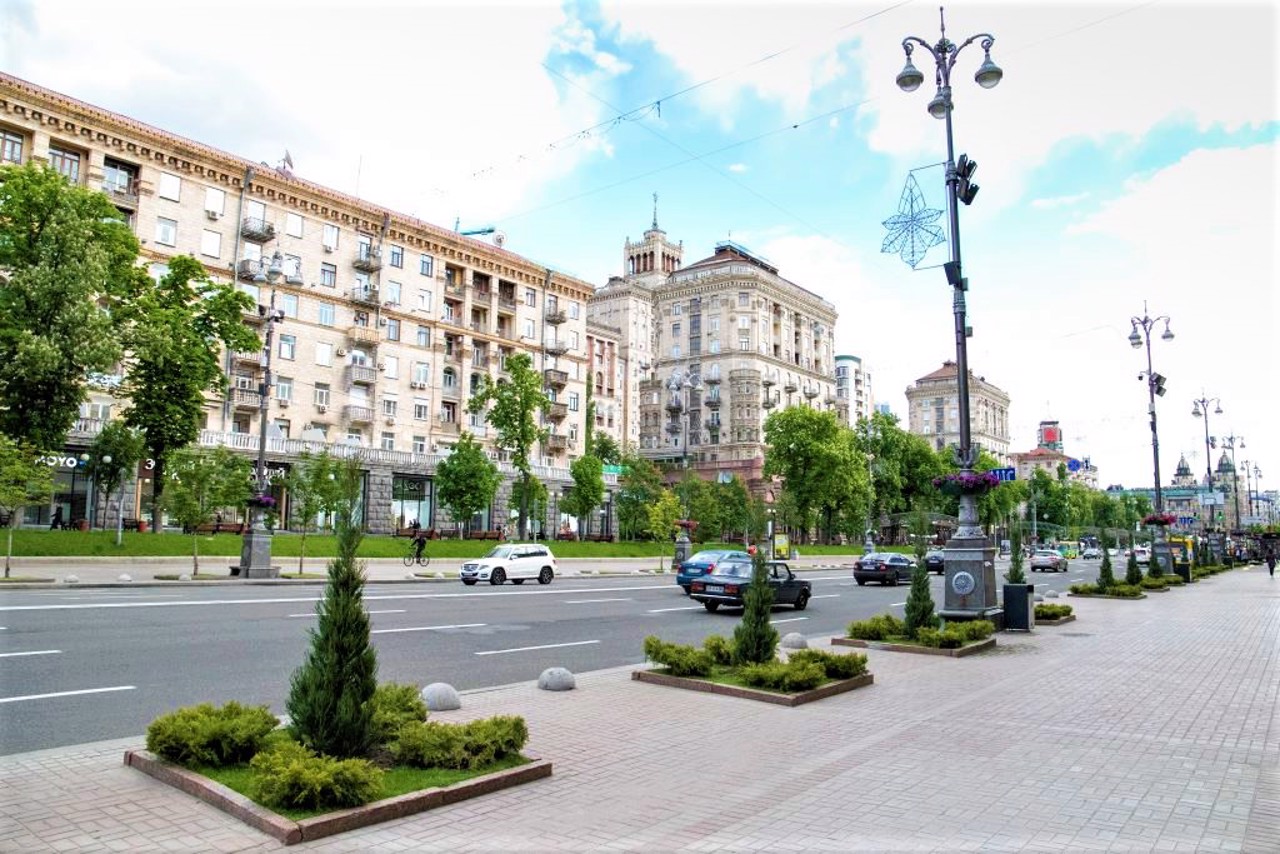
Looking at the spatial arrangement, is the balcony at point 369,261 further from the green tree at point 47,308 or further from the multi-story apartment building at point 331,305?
the green tree at point 47,308

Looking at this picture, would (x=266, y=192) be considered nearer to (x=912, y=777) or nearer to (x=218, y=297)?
(x=218, y=297)

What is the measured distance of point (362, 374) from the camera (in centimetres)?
5534

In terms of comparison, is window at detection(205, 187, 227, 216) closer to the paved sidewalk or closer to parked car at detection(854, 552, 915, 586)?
parked car at detection(854, 552, 915, 586)

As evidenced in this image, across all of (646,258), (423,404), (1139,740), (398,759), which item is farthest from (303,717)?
(646,258)

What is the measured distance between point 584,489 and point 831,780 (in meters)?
53.3

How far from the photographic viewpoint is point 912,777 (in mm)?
6652

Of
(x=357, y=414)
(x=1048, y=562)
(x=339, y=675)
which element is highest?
(x=357, y=414)

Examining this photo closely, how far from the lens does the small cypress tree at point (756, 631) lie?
10977 mm

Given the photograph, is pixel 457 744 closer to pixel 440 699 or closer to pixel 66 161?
pixel 440 699

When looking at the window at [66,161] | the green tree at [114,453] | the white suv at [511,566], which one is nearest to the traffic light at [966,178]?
the white suv at [511,566]

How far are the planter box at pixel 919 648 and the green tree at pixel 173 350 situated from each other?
3073 centimetres

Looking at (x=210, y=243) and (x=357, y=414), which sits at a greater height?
(x=210, y=243)

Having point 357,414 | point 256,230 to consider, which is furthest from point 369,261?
point 357,414

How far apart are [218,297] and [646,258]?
9008 cm
